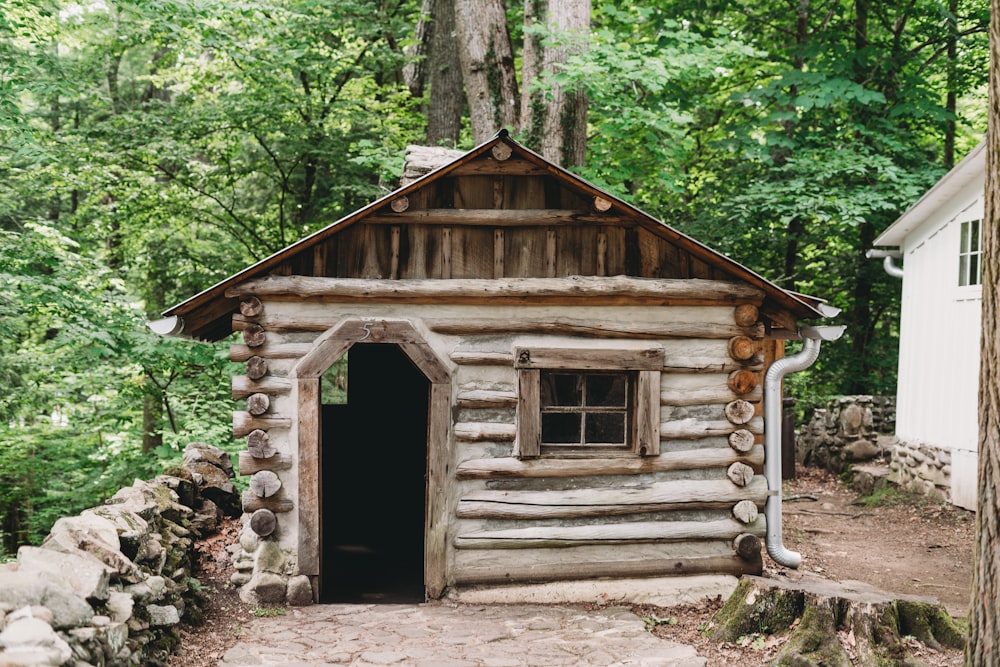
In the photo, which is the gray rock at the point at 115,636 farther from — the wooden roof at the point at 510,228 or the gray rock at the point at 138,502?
the wooden roof at the point at 510,228

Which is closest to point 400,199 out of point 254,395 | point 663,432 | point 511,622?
point 254,395

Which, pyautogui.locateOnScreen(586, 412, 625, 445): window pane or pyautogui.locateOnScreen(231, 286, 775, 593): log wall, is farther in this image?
pyautogui.locateOnScreen(586, 412, 625, 445): window pane

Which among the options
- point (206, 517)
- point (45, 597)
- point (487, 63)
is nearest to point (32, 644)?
point (45, 597)

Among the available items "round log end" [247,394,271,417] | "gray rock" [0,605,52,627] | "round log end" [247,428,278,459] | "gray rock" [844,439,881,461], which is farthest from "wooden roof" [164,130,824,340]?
"gray rock" [844,439,881,461]

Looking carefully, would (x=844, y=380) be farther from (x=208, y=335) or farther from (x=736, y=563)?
(x=208, y=335)

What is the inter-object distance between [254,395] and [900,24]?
1569 cm

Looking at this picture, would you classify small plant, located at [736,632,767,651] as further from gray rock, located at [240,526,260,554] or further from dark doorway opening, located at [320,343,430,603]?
dark doorway opening, located at [320,343,430,603]

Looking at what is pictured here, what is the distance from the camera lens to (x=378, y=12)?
50.2ft

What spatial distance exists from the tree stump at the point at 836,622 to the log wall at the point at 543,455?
143cm

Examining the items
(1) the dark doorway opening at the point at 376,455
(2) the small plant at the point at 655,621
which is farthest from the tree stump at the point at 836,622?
(1) the dark doorway opening at the point at 376,455

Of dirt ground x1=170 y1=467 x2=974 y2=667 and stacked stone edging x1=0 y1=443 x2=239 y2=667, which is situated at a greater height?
stacked stone edging x1=0 y1=443 x2=239 y2=667

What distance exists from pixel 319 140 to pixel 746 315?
996 cm

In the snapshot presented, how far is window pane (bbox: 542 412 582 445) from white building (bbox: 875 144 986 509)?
21.8 ft

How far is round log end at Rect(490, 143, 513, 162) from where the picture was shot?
757cm
